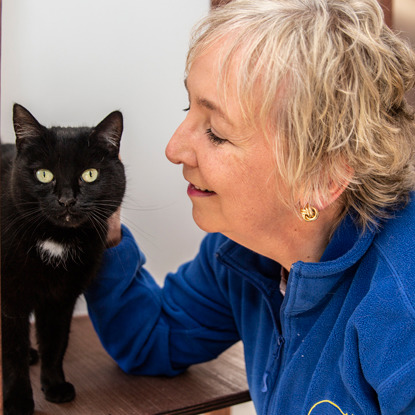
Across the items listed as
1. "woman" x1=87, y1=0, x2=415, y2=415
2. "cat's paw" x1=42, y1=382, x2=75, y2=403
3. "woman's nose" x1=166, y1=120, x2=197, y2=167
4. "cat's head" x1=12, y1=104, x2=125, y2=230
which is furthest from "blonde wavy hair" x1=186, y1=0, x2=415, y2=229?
"cat's paw" x1=42, y1=382, x2=75, y2=403

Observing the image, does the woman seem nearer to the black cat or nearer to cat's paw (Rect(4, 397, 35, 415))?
the black cat

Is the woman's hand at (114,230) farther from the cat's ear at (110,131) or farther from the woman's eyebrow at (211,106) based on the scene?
the woman's eyebrow at (211,106)

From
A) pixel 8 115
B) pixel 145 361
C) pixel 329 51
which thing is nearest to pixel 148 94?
pixel 8 115

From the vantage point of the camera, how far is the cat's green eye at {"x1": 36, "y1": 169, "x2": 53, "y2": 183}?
90 cm

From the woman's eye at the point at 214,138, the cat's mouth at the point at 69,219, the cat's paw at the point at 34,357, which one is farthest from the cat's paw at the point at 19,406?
the woman's eye at the point at 214,138

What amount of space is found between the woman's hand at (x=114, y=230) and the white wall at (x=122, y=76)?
0.08 ft

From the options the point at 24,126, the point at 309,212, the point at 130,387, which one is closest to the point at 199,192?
the point at 309,212

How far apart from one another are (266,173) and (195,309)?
0.47 metres

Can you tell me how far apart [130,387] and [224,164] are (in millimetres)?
515

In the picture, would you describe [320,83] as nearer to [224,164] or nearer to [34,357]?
[224,164]

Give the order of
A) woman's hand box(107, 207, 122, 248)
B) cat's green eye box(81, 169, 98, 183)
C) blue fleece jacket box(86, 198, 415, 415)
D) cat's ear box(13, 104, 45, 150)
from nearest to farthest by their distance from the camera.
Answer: blue fleece jacket box(86, 198, 415, 415)
cat's ear box(13, 104, 45, 150)
cat's green eye box(81, 169, 98, 183)
woman's hand box(107, 207, 122, 248)

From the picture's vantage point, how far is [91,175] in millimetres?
954

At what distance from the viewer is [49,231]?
92 cm

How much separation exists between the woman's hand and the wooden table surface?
0.89 feet
